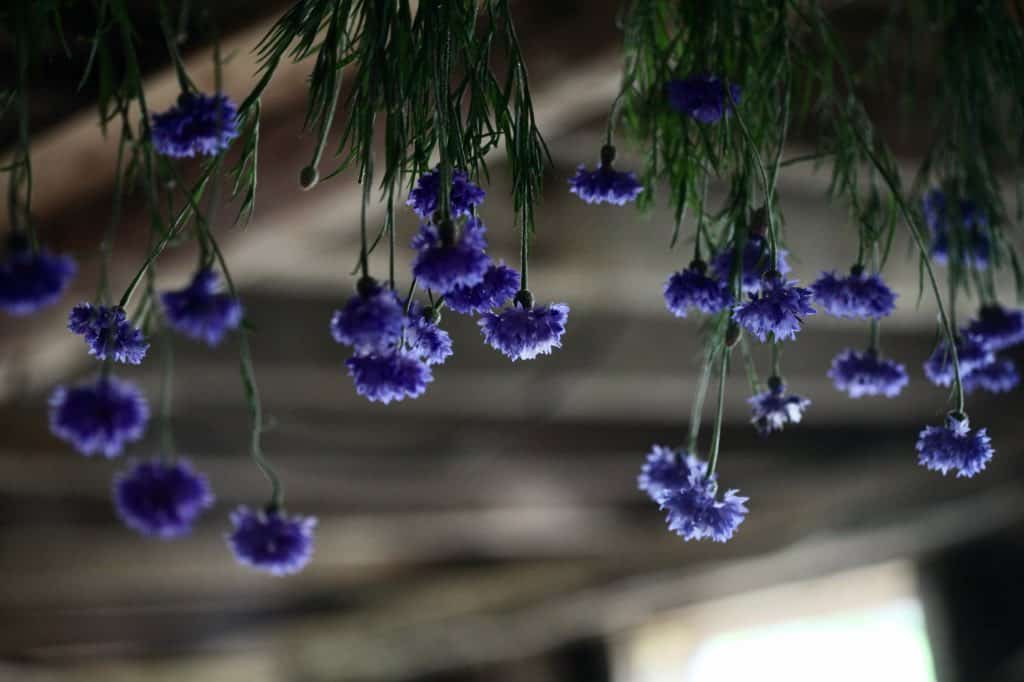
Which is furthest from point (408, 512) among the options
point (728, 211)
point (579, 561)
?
point (728, 211)

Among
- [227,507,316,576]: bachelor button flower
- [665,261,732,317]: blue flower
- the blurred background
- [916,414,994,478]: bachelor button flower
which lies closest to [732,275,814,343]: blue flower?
[665,261,732,317]: blue flower

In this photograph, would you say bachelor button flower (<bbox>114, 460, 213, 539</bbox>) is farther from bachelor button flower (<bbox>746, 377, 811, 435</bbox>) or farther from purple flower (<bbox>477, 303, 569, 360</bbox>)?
bachelor button flower (<bbox>746, 377, 811, 435</bbox>)

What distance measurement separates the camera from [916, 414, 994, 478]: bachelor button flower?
0.61 metres

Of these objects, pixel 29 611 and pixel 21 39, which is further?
pixel 29 611

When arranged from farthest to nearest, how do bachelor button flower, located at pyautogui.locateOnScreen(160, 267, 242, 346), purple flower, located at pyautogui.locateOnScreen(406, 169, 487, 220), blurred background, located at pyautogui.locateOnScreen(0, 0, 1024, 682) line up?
1. blurred background, located at pyautogui.locateOnScreen(0, 0, 1024, 682)
2. purple flower, located at pyautogui.locateOnScreen(406, 169, 487, 220)
3. bachelor button flower, located at pyautogui.locateOnScreen(160, 267, 242, 346)

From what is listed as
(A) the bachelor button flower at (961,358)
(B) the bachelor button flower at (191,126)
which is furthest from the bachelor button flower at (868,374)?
(B) the bachelor button flower at (191,126)

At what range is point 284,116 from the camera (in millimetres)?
1291

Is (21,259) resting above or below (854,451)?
below

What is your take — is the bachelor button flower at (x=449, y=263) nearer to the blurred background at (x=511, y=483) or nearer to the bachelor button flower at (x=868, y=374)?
the bachelor button flower at (x=868, y=374)

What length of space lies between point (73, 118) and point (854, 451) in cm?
275

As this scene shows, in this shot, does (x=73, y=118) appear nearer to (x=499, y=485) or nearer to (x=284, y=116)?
(x=284, y=116)

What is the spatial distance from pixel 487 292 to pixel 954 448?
11.1 inches

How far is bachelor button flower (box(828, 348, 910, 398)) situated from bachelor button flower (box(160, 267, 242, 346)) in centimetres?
44

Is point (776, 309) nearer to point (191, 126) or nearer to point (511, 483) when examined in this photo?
point (191, 126)
